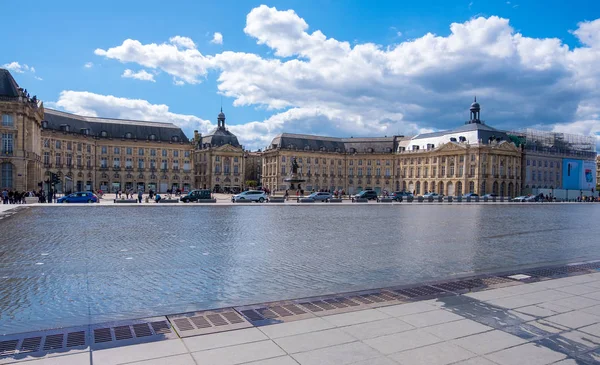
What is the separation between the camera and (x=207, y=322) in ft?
21.5

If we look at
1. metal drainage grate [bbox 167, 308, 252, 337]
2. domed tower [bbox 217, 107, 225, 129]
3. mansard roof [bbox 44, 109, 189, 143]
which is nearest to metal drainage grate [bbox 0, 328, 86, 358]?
metal drainage grate [bbox 167, 308, 252, 337]

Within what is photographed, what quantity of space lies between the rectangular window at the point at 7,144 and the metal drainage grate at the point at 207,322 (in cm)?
5934

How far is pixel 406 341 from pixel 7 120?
2470 inches

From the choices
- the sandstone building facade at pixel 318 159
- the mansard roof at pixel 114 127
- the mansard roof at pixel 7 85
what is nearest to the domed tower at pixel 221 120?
the sandstone building facade at pixel 318 159

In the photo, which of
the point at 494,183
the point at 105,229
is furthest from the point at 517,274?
the point at 494,183

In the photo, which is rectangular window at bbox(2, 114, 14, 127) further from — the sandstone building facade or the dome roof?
the dome roof

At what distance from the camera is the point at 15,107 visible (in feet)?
180

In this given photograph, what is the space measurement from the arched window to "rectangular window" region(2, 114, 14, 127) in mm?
4878

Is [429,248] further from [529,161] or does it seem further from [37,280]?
[529,161]

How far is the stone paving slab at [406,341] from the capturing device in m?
5.19

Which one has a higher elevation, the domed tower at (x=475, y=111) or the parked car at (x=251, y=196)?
the domed tower at (x=475, y=111)

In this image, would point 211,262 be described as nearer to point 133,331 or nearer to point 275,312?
point 275,312

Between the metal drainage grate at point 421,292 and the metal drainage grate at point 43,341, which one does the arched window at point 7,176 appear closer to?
the metal drainage grate at point 43,341

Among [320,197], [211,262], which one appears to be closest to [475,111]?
[320,197]
